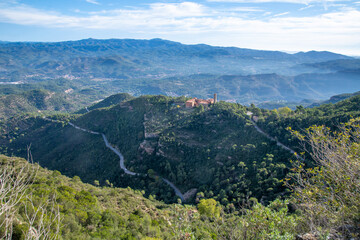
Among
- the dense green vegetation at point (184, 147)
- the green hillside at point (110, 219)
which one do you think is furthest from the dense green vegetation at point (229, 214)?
the dense green vegetation at point (184, 147)

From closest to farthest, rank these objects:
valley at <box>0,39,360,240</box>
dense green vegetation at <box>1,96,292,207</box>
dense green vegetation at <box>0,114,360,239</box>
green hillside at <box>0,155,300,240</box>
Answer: dense green vegetation at <box>0,114,360,239</box> → valley at <box>0,39,360,240</box> → green hillside at <box>0,155,300,240</box> → dense green vegetation at <box>1,96,292,207</box>

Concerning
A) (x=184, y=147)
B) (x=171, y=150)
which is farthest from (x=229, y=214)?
(x=171, y=150)

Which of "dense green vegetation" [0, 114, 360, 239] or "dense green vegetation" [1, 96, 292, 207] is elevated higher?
"dense green vegetation" [0, 114, 360, 239]

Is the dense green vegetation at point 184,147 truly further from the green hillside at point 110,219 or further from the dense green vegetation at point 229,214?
the green hillside at point 110,219

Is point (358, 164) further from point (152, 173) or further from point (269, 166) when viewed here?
point (152, 173)

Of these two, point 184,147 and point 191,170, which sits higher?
point 184,147

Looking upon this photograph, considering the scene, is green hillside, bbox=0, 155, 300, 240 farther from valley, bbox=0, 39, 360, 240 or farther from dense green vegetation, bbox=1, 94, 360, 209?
dense green vegetation, bbox=1, 94, 360, 209

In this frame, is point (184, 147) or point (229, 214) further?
point (184, 147)

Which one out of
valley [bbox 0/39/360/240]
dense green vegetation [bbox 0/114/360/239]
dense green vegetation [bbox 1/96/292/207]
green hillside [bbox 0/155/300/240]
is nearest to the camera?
dense green vegetation [bbox 0/114/360/239]

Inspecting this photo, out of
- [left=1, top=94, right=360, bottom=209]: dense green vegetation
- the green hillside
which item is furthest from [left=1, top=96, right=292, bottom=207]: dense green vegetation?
the green hillside

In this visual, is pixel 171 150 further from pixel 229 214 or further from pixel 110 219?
pixel 229 214

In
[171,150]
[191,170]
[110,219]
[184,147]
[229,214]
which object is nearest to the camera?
[229,214]

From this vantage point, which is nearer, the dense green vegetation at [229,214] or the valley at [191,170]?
the dense green vegetation at [229,214]
